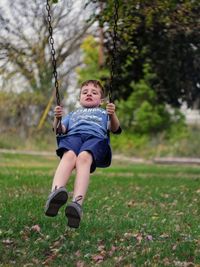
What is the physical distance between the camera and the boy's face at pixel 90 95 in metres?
6.30

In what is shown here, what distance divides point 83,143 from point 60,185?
0.53 metres

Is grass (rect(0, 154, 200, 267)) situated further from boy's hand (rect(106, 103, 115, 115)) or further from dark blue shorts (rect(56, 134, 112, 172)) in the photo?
boy's hand (rect(106, 103, 115, 115))

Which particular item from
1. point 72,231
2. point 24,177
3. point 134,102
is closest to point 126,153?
point 134,102

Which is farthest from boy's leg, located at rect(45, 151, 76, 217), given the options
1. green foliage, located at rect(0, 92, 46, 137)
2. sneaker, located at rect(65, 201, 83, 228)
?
green foliage, located at rect(0, 92, 46, 137)

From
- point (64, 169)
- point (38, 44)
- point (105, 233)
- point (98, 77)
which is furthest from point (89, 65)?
point (64, 169)

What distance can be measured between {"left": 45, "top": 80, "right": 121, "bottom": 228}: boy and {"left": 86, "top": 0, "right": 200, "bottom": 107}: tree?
5234mm

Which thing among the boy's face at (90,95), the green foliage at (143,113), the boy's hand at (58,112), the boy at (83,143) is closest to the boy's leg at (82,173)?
the boy at (83,143)

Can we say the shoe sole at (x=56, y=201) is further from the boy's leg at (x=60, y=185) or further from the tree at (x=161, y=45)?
the tree at (x=161, y=45)

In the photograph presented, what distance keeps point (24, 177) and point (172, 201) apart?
421cm

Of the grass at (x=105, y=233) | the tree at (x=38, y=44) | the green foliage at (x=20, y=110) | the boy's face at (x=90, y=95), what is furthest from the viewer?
the green foliage at (x=20, y=110)

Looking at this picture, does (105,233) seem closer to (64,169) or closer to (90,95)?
(64,169)

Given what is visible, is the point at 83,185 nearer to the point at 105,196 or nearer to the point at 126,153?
the point at 105,196

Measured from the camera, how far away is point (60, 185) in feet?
18.7

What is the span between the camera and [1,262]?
17.5 feet
